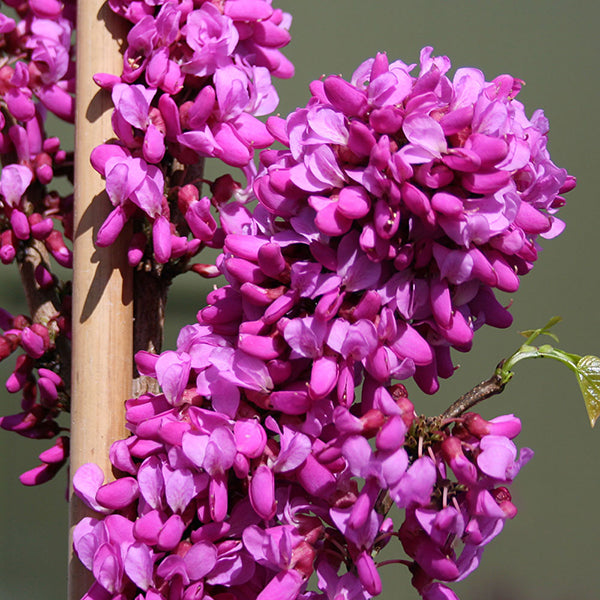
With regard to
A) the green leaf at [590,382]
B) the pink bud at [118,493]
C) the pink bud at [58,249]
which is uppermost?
the green leaf at [590,382]

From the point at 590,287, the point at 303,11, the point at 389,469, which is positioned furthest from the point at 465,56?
the point at 389,469

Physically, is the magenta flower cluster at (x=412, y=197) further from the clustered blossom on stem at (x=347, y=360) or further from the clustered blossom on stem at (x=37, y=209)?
the clustered blossom on stem at (x=37, y=209)

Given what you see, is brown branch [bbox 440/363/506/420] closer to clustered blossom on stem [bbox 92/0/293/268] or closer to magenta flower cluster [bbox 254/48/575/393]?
magenta flower cluster [bbox 254/48/575/393]

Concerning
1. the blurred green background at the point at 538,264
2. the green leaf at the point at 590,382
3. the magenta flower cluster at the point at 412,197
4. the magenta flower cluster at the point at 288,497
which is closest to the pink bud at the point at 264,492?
the magenta flower cluster at the point at 288,497

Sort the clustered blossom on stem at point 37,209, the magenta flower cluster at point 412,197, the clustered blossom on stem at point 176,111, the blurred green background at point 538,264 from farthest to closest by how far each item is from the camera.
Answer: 1. the blurred green background at point 538,264
2. the clustered blossom on stem at point 37,209
3. the clustered blossom on stem at point 176,111
4. the magenta flower cluster at point 412,197

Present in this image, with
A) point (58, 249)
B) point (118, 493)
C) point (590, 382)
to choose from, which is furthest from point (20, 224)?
point (590, 382)

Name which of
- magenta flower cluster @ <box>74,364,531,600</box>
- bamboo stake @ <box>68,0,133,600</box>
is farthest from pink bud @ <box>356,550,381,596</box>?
bamboo stake @ <box>68,0,133,600</box>

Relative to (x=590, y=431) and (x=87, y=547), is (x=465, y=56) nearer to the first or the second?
(x=590, y=431)

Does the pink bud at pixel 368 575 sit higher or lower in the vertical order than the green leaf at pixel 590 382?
lower
